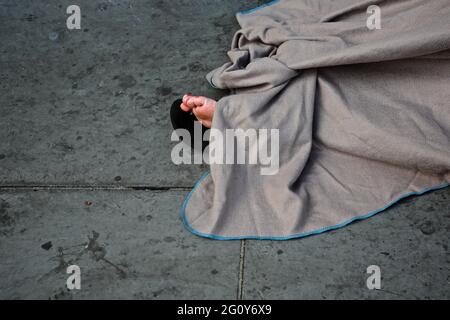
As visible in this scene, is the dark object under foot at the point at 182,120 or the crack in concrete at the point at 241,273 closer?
the crack in concrete at the point at 241,273

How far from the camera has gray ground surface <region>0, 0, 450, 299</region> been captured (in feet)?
4.87

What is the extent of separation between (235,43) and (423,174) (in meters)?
0.92

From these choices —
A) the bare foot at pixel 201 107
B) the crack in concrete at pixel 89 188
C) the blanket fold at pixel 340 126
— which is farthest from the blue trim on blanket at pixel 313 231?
the bare foot at pixel 201 107

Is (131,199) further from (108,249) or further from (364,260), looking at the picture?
(364,260)

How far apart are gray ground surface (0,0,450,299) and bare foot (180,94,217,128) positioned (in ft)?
0.57

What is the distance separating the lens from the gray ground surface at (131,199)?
4.87 feet

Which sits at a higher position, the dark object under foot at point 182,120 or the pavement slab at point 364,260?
the dark object under foot at point 182,120

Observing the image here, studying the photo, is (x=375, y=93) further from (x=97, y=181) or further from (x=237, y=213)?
(x=97, y=181)

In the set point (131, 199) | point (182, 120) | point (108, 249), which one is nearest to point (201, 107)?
point (182, 120)

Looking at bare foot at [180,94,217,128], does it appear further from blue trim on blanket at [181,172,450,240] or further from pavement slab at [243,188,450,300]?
pavement slab at [243,188,450,300]

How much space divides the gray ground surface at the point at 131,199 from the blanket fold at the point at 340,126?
71 millimetres

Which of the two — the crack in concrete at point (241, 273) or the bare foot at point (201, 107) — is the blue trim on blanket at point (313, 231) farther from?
the bare foot at point (201, 107)

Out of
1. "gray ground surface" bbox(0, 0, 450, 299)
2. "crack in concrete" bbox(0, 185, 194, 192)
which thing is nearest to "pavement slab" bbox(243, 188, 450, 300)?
"gray ground surface" bbox(0, 0, 450, 299)

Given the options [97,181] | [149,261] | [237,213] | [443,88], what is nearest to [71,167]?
[97,181]
